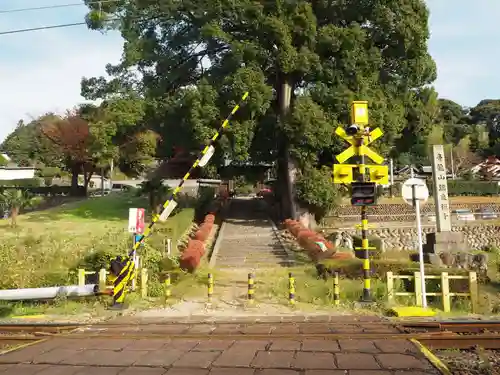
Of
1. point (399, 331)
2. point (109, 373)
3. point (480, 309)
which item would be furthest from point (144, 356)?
point (480, 309)

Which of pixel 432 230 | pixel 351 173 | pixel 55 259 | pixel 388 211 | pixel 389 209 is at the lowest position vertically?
pixel 55 259

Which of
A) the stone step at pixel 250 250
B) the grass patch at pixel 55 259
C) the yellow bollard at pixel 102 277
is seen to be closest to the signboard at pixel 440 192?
the stone step at pixel 250 250

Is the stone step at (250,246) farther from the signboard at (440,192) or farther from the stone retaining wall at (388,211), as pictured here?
the stone retaining wall at (388,211)

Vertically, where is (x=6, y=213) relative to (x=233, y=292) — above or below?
above

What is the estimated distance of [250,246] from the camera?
20.6 m

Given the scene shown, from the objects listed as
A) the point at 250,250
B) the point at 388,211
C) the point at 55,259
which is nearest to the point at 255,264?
the point at 250,250

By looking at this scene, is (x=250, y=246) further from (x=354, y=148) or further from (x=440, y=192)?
(x=354, y=148)

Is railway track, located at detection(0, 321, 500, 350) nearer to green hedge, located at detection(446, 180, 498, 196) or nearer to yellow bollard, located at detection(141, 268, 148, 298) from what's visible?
yellow bollard, located at detection(141, 268, 148, 298)

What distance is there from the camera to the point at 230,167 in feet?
99.2

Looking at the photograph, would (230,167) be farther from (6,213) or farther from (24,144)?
(24,144)

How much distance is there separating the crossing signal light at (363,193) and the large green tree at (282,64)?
1281 cm

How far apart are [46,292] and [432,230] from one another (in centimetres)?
2419

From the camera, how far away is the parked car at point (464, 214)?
3162 cm

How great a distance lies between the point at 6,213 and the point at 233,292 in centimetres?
2111
